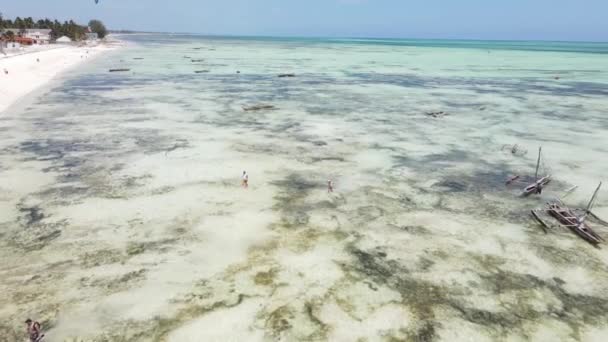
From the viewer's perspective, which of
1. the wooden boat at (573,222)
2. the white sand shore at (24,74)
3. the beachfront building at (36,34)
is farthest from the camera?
the beachfront building at (36,34)

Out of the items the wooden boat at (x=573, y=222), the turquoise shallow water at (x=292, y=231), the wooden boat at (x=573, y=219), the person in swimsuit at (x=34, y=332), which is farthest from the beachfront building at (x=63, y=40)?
the wooden boat at (x=573, y=222)

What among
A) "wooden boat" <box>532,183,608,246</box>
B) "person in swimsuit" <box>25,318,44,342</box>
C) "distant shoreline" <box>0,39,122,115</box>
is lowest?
"person in swimsuit" <box>25,318,44,342</box>

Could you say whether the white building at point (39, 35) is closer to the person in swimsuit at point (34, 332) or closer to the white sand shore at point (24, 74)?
the white sand shore at point (24, 74)

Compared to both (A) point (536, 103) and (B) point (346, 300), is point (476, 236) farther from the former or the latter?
(A) point (536, 103)

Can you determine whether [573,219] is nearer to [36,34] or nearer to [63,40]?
[63,40]

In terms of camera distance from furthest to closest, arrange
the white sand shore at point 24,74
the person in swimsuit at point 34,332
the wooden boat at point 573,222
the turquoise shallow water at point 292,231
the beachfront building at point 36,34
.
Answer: the beachfront building at point 36,34 → the white sand shore at point 24,74 → the wooden boat at point 573,222 → the turquoise shallow water at point 292,231 → the person in swimsuit at point 34,332

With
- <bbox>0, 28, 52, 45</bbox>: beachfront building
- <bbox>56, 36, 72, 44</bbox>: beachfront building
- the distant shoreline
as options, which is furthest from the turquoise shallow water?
<bbox>56, 36, 72, 44</bbox>: beachfront building

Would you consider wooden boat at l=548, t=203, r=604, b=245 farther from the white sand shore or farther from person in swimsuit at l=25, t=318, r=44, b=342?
the white sand shore

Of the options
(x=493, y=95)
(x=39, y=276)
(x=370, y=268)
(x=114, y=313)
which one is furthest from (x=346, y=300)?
(x=493, y=95)

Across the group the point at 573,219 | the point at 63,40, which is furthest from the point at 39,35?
the point at 573,219
